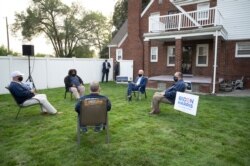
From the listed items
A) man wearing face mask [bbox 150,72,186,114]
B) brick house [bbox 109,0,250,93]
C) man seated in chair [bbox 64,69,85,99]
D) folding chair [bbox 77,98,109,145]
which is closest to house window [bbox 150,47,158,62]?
brick house [bbox 109,0,250,93]

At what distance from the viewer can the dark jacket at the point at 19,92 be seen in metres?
5.66

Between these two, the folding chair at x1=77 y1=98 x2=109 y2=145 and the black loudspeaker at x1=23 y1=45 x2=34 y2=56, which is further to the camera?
the black loudspeaker at x1=23 y1=45 x2=34 y2=56

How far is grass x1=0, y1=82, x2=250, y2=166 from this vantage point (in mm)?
3574

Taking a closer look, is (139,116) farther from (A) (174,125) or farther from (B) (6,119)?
(B) (6,119)

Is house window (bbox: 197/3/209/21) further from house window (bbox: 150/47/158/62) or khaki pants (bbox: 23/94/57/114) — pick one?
khaki pants (bbox: 23/94/57/114)

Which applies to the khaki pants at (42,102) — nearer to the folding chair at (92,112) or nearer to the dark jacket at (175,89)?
the folding chair at (92,112)

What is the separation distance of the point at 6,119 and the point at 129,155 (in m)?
4.19

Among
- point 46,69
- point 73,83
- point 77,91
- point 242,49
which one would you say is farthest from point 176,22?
point 77,91

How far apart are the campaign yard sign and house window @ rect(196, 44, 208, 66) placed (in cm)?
967

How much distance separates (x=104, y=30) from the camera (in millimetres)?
35938

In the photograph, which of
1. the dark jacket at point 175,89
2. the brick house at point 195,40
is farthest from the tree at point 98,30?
the dark jacket at point 175,89

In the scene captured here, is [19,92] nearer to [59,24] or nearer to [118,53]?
[118,53]

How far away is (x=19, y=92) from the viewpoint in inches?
225

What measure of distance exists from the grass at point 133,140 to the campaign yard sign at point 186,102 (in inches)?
12.7
